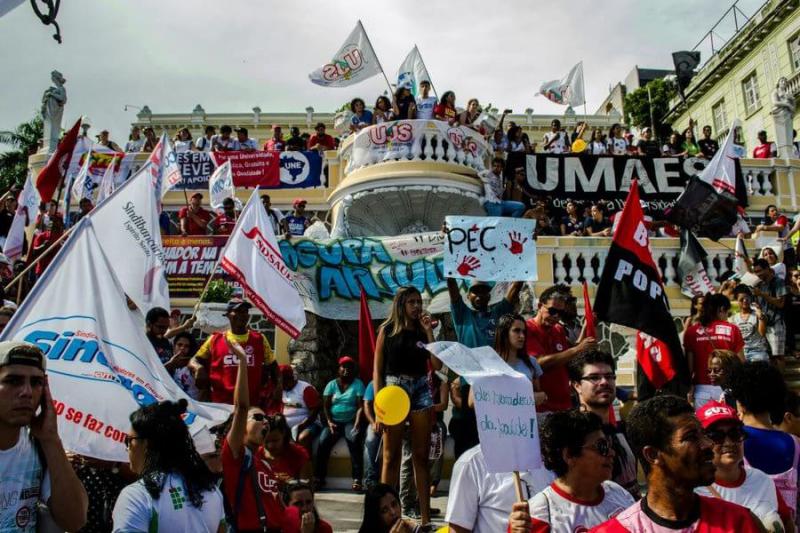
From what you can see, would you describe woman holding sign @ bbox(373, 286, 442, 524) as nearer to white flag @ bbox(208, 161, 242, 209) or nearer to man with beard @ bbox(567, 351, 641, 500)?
man with beard @ bbox(567, 351, 641, 500)

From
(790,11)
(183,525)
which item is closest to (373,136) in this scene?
(183,525)

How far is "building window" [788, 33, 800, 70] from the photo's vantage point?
2650cm

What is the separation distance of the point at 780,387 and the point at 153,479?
3126 mm

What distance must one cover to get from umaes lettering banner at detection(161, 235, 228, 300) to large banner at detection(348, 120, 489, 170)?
3871 millimetres

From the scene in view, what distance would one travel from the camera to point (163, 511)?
10.3 ft

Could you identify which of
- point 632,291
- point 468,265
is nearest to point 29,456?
point 632,291

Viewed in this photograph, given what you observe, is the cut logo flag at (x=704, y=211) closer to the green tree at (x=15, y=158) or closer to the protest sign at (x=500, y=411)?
the protest sign at (x=500, y=411)

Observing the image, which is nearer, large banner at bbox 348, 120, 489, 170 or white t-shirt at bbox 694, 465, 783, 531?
white t-shirt at bbox 694, 465, 783, 531

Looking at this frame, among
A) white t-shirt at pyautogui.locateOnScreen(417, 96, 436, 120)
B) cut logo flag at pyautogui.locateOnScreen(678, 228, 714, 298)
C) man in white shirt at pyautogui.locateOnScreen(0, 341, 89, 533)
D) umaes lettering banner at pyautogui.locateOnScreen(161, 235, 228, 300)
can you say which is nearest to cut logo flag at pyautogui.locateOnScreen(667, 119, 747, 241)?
cut logo flag at pyautogui.locateOnScreen(678, 228, 714, 298)

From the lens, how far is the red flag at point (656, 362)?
19.9 feet

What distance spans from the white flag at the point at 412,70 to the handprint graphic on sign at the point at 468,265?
11317mm

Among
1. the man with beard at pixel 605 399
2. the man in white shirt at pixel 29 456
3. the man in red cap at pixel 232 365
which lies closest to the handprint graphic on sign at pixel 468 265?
the man in red cap at pixel 232 365

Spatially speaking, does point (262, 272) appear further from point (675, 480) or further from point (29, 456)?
point (675, 480)

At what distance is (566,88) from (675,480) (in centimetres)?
2022
